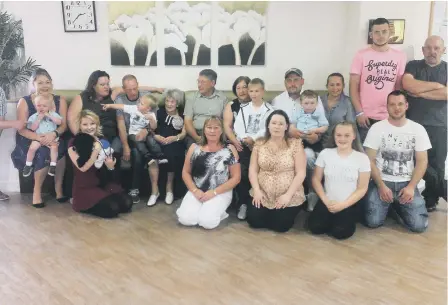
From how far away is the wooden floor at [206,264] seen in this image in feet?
8.19

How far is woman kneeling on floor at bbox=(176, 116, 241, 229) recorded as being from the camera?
11.4 ft

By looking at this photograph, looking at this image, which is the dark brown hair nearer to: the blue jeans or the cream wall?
the blue jeans

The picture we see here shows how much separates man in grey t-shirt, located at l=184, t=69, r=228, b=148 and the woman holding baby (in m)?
1.12

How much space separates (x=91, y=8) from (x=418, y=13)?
3296mm

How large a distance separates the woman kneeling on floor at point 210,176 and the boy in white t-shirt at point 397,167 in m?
1.08

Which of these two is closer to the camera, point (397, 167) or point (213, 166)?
point (397, 167)

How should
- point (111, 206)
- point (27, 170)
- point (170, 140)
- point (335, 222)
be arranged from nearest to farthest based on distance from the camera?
point (335, 222)
point (111, 206)
point (27, 170)
point (170, 140)

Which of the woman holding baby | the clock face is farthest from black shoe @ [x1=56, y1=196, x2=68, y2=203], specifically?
the clock face

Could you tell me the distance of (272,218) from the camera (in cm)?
335

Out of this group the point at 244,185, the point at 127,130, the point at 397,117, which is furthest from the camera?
the point at 127,130

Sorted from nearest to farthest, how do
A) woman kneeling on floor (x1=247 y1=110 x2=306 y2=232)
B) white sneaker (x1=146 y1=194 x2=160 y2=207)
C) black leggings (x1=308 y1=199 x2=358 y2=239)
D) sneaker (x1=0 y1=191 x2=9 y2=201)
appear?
black leggings (x1=308 y1=199 x2=358 y2=239) → woman kneeling on floor (x1=247 y1=110 x2=306 y2=232) → white sneaker (x1=146 y1=194 x2=160 y2=207) → sneaker (x1=0 y1=191 x2=9 y2=201)

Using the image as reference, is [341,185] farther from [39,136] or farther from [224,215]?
[39,136]

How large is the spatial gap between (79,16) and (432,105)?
3.61 meters

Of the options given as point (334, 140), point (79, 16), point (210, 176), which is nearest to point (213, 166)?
point (210, 176)
